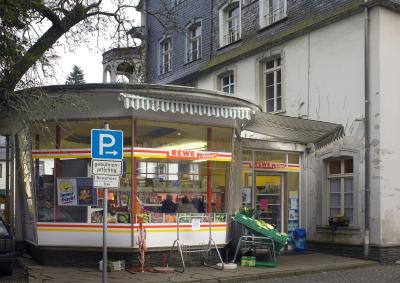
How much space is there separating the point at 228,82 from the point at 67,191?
10.3 m

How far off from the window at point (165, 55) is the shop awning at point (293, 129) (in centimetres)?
A: 1017

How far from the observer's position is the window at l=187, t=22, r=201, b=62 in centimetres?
2367

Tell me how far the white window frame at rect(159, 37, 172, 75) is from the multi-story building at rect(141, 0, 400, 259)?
5.71m

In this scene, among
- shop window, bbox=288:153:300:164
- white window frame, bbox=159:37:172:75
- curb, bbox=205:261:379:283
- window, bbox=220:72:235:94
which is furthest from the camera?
white window frame, bbox=159:37:172:75

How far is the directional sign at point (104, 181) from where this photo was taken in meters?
8.87

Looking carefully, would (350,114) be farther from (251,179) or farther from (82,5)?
(82,5)

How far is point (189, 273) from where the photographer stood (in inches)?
470

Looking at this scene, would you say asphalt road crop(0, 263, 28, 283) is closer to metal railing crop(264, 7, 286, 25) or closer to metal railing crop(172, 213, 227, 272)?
metal railing crop(172, 213, 227, 272)

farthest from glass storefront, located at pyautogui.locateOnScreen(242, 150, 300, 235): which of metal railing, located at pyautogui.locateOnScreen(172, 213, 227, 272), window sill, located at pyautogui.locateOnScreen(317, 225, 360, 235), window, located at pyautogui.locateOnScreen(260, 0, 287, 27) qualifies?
window, located at pyautogui.locateOnScreen(260, 0, 287, 27)

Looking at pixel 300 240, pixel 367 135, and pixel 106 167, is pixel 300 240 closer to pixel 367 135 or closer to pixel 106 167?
pixel 367 135

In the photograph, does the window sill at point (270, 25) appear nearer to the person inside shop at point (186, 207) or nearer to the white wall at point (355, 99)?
the white wall at point (355, 99)

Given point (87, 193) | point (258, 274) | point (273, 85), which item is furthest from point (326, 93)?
point (87, 193)

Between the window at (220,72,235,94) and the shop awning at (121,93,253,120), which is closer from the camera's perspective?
the shop awning at (121,93,253,120)

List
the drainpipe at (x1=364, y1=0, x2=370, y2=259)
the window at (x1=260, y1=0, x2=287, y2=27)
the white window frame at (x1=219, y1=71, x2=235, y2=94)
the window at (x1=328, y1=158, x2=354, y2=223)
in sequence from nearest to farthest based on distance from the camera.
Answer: the drainpipe at (x1=364, y1=0, x2=370, y2=259) < the window at (x1=328, y1=158, x2=354, y2=223) < the window at (x1=260, y1=0, x2=287, y2=27) < the white window frame at (x1=219, y1=71, x2=235, y2=94)
